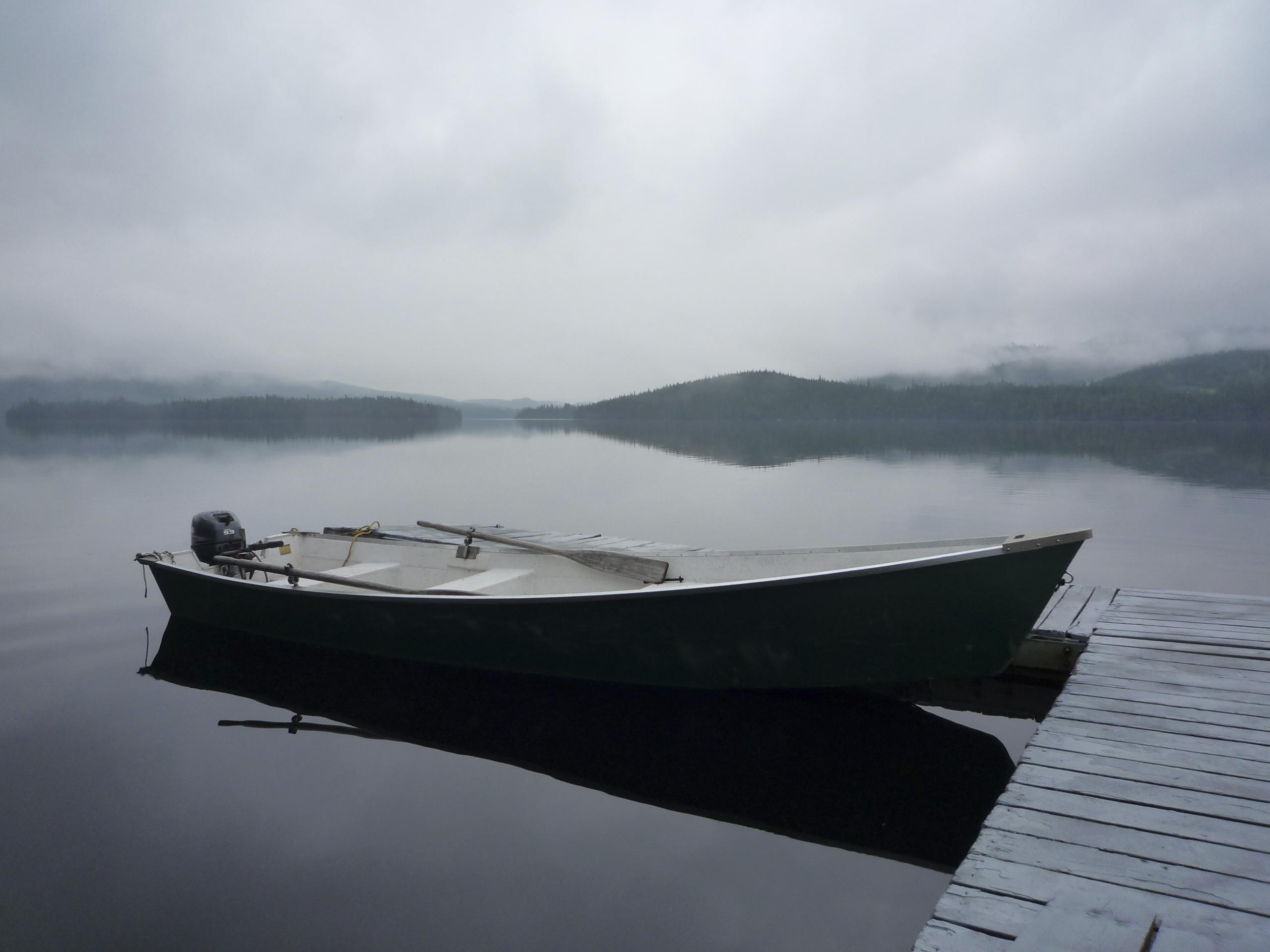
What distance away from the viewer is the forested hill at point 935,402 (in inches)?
4673

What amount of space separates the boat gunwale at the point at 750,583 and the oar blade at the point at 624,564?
213 mm

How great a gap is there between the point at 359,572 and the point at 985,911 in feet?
23.6

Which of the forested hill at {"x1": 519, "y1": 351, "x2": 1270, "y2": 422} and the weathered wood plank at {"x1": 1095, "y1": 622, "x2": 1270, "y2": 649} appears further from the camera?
the forested hill at {"x1": 519, "y1": 351, "x2": 1270, "y2": 422}

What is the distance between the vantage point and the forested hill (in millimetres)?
118688

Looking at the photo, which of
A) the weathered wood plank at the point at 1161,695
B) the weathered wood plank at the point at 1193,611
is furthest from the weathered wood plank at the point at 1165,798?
the weathered wood plank at the point at 1193,611

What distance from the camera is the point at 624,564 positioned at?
7332 millimetres

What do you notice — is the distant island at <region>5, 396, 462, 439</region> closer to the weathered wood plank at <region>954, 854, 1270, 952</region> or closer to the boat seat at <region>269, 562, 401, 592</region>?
the boat seat at <region>269, 562, 401, 592</region>

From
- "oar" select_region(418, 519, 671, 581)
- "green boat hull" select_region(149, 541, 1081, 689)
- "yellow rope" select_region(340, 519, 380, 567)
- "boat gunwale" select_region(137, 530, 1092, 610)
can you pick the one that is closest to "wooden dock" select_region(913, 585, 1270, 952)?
"green boat hull" select_region(149, 541, 1081, 689)

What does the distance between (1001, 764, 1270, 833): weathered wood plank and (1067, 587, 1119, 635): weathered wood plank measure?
291 cm

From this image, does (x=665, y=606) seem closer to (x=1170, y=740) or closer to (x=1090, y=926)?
(x=1170, y=740)

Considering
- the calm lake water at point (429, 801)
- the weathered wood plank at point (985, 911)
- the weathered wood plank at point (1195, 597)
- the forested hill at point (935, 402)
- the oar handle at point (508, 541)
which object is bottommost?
the calm lake water at point (429, 801)

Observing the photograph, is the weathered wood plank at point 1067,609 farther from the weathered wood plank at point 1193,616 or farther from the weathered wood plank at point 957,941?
the weathered wood plank at point 957,941

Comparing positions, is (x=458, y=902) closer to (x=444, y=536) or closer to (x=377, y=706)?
(x=377, y=706)

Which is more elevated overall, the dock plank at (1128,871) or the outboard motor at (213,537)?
the outboard motor at (213,537)
